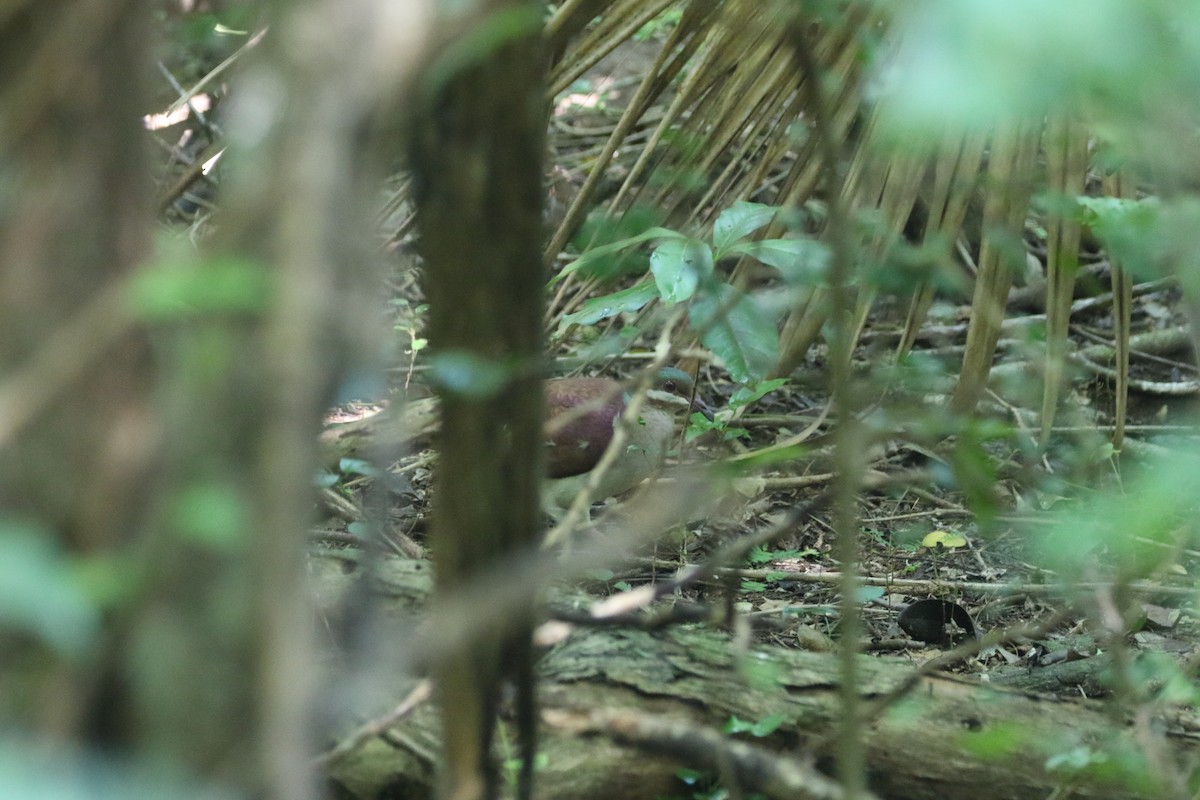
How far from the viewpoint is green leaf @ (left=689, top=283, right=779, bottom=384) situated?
1.93 metres

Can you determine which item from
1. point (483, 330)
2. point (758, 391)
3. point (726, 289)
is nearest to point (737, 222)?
point (726, 289)

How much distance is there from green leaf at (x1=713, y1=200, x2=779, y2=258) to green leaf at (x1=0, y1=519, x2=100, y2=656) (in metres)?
1.71

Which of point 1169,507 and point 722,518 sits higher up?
point 1169,507

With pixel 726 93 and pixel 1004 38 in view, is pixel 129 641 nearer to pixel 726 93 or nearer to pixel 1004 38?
pixel 1004 38

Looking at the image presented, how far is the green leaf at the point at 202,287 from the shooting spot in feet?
1.96

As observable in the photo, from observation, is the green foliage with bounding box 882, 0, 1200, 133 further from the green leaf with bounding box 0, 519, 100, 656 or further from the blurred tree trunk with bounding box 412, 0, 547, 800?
the green leaf with bounding box 0, 519, 100, 656

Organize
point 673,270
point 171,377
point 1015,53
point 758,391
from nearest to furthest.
Result: point 1015,53 → point 171,377 → point 673,270 → point 758,391

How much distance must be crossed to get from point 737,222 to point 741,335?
0.75 feet

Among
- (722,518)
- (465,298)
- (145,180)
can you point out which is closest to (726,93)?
(722,518)

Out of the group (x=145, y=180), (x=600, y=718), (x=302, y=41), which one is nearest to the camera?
(x=302, y=41)

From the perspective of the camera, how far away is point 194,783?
69cm

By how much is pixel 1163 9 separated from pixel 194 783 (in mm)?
717

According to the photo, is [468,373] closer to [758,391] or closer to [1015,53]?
[1015,53]

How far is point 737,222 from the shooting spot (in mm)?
2232
